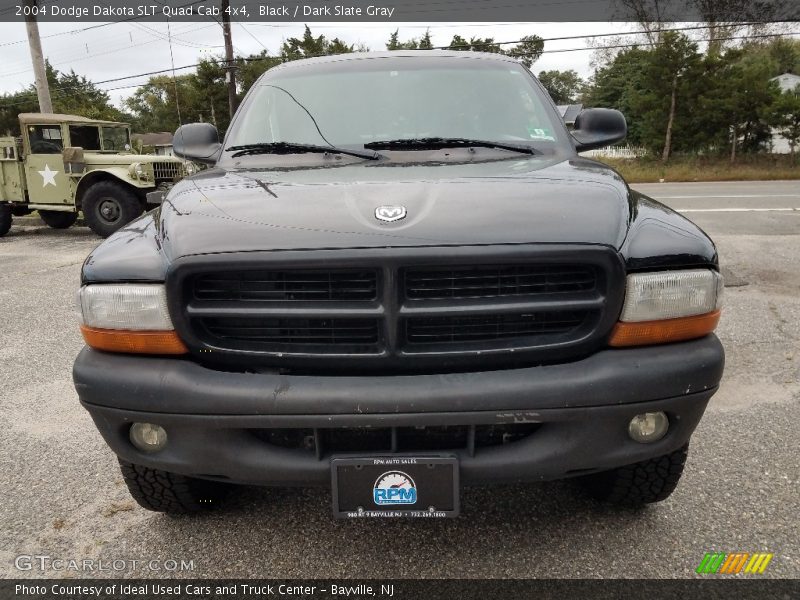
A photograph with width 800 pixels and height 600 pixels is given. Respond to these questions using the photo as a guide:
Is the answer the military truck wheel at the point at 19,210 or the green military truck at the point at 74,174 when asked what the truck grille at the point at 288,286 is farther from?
the military truck wheel at the point at 19,210

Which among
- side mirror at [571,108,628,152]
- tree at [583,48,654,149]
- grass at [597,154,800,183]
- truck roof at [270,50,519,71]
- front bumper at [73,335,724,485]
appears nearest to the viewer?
front bumper at [73,335,724,485]

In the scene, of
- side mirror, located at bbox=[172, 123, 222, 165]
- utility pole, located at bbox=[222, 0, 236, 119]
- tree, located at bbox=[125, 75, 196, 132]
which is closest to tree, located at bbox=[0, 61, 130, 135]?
tree, located at bbox=[125, 75, 196, 132]

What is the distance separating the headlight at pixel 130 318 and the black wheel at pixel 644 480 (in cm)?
151

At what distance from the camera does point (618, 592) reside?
191 centimetres

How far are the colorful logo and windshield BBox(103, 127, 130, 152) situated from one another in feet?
40.2

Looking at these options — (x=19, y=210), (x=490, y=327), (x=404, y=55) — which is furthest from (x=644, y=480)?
(x=19, y=210)

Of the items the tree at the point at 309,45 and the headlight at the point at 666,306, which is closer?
the headlight at the point at 666,306

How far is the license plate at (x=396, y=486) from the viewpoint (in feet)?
5.59

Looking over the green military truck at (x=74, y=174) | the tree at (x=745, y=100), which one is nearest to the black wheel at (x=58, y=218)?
the green military truck at (x=74, y=174)

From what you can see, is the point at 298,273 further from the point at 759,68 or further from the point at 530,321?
the point at 759,68

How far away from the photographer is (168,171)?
1152 centimetres

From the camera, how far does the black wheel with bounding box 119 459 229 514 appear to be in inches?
84.5

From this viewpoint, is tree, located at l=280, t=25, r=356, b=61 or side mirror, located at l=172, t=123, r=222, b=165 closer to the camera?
side mirror, located at l=172, t=123, r=222, b=165

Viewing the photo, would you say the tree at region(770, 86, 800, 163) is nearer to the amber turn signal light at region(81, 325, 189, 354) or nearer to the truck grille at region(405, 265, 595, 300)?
the truck grille at region(405, 265, 595, 300)
